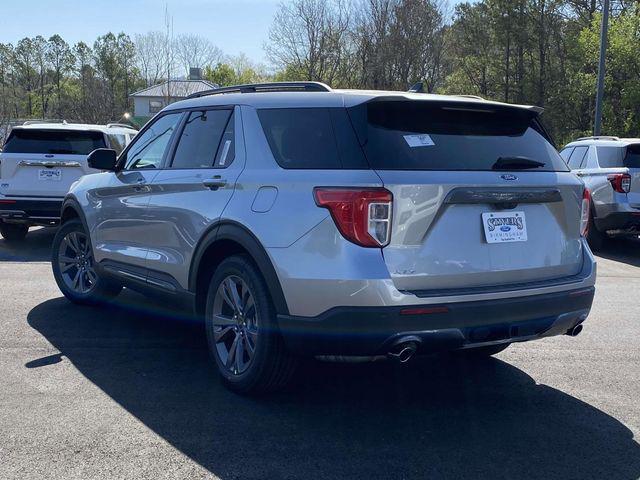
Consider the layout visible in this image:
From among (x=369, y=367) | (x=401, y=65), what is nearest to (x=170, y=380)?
(x=369, y=367)

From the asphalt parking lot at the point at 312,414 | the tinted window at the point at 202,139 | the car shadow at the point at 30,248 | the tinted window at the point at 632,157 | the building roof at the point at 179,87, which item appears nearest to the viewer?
the asphalt parking lot at the point at 312,414

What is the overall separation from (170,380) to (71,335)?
1502 millimetres

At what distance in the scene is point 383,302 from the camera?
3.59 m

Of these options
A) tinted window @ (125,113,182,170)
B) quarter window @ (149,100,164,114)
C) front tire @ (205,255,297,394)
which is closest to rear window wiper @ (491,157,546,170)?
front tire @ (205,255,297,394)

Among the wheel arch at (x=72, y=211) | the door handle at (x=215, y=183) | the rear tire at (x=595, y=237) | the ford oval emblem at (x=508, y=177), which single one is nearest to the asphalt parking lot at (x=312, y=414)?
the wheel arch at (x=72, y=211)

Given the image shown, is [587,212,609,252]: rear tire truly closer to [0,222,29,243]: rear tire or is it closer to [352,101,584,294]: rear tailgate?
[352,101,584,294]: rear tailgate

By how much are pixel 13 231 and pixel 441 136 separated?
924cm

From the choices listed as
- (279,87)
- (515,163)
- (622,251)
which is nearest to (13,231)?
(279,87)

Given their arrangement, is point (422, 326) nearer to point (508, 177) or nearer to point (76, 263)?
point (508, 177)

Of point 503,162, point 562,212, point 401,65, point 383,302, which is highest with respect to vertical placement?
point 401,65

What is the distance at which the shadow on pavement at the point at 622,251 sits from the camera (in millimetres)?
10935

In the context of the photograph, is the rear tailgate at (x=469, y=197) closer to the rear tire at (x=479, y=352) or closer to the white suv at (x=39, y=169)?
the rear tire at (x=479, y=352)

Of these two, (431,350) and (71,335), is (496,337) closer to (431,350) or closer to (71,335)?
(431,350)

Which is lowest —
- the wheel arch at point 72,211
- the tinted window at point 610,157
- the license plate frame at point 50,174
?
the wheel arch at point 72,211
